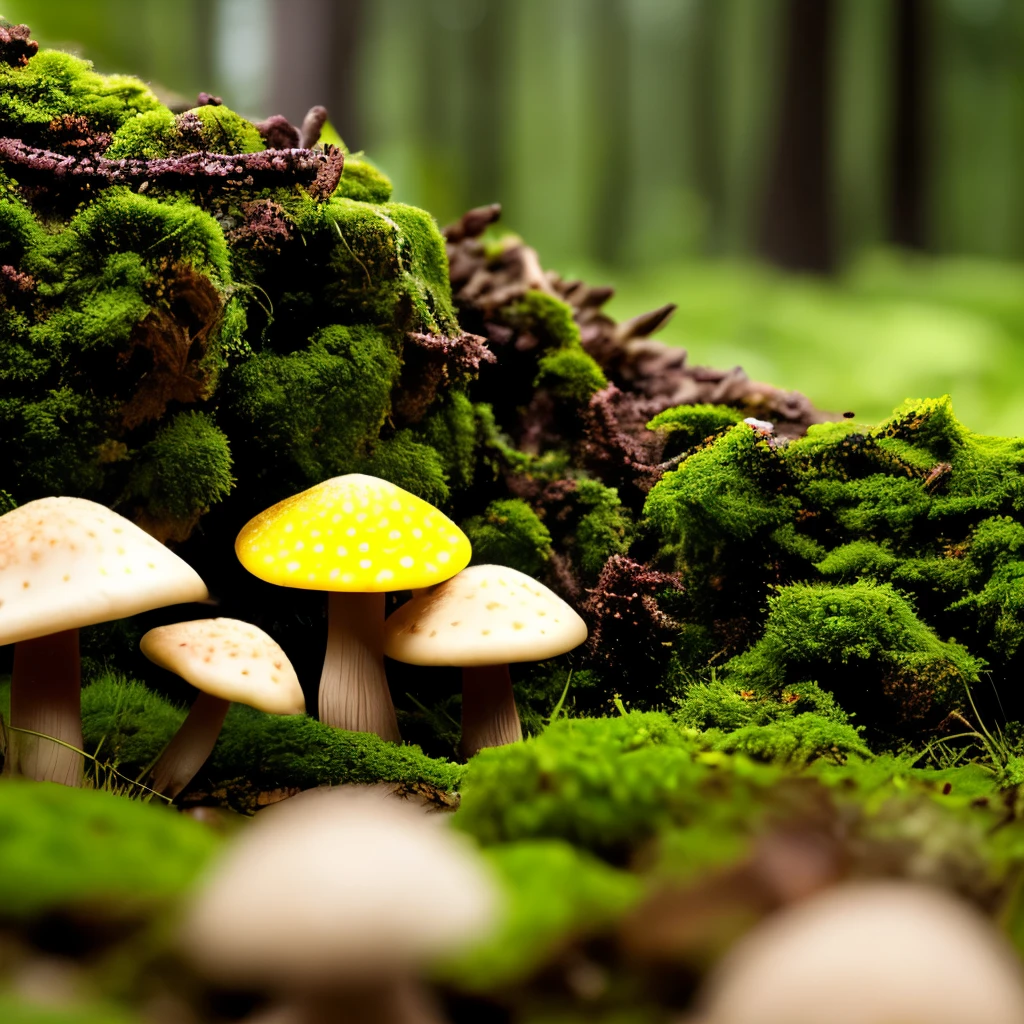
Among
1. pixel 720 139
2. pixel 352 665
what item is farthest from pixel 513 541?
pixel 720 139

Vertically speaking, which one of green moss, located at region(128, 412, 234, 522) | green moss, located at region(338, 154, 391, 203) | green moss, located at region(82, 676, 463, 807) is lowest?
green moss, located at region(82, 676, 463, 807)

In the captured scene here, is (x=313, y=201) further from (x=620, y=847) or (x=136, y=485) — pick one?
(x=620, y=847)

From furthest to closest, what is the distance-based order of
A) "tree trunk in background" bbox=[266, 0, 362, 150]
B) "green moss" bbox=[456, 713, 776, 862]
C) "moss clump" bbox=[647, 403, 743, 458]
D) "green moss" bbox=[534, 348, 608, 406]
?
1. "tree trunk in background" bbox=[266, 0, 362, 150]
2. "green moss" bbox=[534, 348, 608, 406]
3. "moss clump" bbox=[647, 403, 743, 458]
4. "green moss" bbox=[456, 713, 776, 862]

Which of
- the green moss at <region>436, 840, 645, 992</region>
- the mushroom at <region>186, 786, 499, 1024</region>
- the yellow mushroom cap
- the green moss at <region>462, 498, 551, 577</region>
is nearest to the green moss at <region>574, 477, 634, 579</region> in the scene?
the green moss at <region>462, 498, 551, 577</region>

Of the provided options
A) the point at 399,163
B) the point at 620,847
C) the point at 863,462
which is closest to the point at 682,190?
the point at 399,163

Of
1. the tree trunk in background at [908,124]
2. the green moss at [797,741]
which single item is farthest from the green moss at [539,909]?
the tree trunk in background at [908,124]

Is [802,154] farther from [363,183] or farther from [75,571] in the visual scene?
[75,571]

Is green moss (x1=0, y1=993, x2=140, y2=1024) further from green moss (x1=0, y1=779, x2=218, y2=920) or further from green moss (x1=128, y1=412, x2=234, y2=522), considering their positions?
green moss (x1=128, y1=412, x2=234, y2=522)
